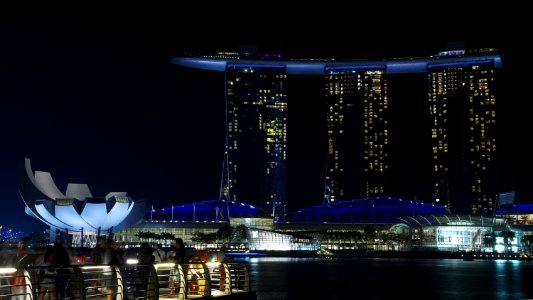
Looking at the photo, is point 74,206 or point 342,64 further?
point 342,64

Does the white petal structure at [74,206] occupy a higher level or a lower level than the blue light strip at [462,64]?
lower

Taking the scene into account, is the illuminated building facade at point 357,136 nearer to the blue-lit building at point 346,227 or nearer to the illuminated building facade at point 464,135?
the illuminated building facade at point 464,135

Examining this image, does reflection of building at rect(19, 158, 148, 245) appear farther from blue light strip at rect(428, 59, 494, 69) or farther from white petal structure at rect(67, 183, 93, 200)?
blue light strip at rect(428, 59, 494, 69)

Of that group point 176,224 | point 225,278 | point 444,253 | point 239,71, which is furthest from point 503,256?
point 225,278

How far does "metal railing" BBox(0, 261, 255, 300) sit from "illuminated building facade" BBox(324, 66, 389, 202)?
164 metres

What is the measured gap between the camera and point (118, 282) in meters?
15.4

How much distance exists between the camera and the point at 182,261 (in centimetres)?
1880

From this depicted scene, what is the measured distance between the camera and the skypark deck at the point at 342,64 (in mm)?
177375

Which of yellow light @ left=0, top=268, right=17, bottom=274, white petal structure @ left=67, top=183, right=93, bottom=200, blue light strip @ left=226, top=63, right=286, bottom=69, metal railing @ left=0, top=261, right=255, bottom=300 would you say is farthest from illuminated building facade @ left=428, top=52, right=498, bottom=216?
yellow light @ left=0, top=268, right=17, bottom=274

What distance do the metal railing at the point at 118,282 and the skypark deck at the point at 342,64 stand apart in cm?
15739

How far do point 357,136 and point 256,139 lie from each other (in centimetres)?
2753

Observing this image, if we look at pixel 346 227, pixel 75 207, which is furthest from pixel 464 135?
pixel 75 207

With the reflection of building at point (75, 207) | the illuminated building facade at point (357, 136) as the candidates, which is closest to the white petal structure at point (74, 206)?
the reflection of building at point (75, 207)

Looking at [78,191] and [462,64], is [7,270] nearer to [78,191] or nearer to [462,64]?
[78,191]
